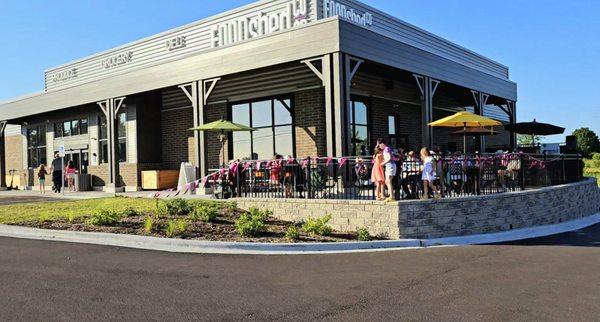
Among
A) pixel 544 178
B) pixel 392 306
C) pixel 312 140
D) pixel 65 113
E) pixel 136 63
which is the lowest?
pixel 392 306

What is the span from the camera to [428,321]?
4.94 m

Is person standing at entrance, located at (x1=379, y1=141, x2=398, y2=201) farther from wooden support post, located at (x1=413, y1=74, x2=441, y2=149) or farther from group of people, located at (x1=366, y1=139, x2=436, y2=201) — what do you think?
wooden support post, located at (x1=413, y1=74, x2=441, y2=149)

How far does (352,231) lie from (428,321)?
5.85 m

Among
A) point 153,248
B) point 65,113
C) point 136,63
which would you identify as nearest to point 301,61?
point 153,248

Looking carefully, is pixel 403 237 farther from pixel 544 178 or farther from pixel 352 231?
pixel 544 178

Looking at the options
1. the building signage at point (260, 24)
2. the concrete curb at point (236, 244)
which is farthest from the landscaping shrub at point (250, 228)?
the building signage at point (260, 24)

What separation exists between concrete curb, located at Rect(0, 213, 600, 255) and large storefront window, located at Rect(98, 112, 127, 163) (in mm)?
12073

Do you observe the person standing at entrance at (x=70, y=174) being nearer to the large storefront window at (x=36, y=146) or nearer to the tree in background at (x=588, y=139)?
the large storefront window at (x=36, y=146)

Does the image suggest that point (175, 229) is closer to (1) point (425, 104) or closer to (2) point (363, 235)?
(2) point (363, 235)

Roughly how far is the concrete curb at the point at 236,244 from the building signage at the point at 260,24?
1003cm

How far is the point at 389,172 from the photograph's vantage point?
1055 cm

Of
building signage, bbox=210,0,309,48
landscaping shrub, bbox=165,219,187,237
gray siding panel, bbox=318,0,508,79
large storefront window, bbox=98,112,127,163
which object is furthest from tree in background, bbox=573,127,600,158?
landscaping shrub, bbox=165,219,187,237

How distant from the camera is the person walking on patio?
35.7 feet

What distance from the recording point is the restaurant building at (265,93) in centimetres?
1480
